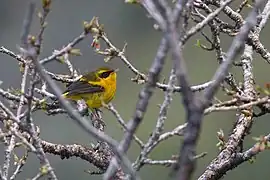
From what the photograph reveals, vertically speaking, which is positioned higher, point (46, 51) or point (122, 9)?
point (122, 9)

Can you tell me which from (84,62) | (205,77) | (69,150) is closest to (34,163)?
(84,62)

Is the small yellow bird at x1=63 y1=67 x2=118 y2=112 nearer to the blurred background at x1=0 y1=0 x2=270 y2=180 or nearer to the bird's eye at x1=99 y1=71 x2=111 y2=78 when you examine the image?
the bird's eye at x1=99 y1=71 x2=111 y2=78

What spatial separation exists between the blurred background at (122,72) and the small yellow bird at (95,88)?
755 cm

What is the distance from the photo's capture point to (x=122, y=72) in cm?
2045

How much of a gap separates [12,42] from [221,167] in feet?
58.9

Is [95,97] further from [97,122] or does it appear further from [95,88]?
[97,122]

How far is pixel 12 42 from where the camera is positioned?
807 inches

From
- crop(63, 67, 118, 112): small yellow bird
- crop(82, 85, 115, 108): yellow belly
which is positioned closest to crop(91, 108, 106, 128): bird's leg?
crop(82, 85, 115, 108): yellow belly

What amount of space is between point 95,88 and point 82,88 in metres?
0.41

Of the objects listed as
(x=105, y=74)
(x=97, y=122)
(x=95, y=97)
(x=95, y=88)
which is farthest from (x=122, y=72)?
(x=97, y=122)

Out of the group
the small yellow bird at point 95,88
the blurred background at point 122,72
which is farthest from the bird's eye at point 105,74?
the blurred background at point 122,72

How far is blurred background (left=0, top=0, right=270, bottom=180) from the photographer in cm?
1549

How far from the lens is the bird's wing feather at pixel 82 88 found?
14.9 feet

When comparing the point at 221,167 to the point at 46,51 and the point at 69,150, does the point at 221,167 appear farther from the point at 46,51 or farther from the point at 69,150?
the point at 46,51
